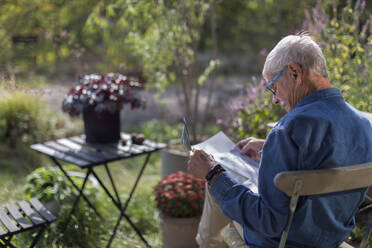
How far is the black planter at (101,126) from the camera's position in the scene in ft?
8.73

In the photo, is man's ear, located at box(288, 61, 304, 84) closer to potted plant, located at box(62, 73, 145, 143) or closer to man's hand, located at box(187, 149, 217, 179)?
man's hand, located at box(187, 149, 217, 179)

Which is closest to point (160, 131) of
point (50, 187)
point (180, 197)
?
point (50, 187)

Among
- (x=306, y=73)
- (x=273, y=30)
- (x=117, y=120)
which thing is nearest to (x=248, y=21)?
(x=273, y=30)

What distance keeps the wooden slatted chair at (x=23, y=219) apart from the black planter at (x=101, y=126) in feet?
2.03

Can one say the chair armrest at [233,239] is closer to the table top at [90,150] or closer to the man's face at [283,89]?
the man's face at [283,89]

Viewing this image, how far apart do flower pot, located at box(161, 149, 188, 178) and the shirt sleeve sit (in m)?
2.12

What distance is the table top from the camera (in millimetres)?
2389

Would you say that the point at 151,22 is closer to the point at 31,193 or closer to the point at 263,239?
the point at 31,193

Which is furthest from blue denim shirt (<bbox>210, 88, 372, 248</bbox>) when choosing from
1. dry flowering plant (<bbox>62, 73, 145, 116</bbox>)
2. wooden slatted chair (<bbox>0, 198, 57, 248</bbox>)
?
dry flowering plant (<bbox>62, 73, 145, 116</bbox>)

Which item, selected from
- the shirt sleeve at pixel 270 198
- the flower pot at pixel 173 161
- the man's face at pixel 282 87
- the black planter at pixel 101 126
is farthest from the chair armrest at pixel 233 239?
the flower pot at pixel 173 161

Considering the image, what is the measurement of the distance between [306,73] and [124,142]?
68.1 inches

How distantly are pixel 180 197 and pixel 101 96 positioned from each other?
90 centimetres

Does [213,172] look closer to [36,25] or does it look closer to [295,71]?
[295,71]

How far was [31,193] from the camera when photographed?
2990 mm
